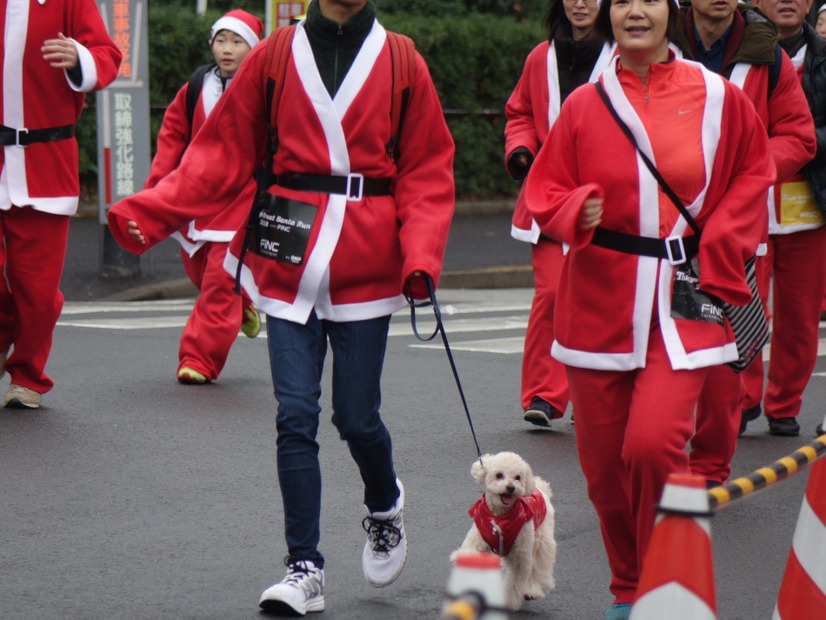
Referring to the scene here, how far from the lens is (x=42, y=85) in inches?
303

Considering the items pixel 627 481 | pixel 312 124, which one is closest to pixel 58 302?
pixel 312 124

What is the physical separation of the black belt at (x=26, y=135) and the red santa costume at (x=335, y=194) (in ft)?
9.59

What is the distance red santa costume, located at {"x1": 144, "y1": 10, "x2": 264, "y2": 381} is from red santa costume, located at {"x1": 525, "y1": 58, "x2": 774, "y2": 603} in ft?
15.3

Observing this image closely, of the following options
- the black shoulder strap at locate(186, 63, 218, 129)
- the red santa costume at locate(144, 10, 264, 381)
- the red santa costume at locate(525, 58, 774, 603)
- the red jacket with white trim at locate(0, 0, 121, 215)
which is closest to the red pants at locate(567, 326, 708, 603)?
the red santa costume at locate(525, 58, 774, 603)

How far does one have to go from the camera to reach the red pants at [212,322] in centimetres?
918

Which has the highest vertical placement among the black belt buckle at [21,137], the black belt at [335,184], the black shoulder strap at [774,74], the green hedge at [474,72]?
the black shoulder strap at [774,74]

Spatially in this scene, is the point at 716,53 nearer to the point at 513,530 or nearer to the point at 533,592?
the point at 513,530

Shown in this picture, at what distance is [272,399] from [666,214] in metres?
4.54

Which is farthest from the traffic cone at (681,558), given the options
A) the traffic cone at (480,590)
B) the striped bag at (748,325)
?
the striped bag at (748,325)

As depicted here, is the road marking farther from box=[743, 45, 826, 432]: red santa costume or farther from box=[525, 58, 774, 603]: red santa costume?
box=[525, 58, 774, 603]: red santa costume

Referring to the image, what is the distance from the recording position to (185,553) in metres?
5.55

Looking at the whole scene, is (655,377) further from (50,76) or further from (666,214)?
(50,76)

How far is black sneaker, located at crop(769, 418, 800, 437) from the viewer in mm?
8000

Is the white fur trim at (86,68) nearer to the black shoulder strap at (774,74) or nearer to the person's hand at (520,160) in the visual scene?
the person's hand at (520,160)
